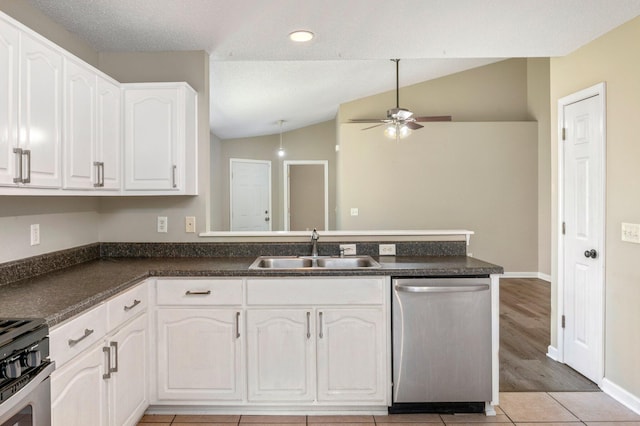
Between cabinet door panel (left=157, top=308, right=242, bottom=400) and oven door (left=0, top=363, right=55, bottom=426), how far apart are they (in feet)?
3.07

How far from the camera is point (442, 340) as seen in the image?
7.46ft

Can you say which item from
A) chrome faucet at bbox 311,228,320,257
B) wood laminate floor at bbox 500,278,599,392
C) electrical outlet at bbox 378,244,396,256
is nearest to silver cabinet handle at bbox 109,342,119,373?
chrome faucet at bbox 311,228,320,257

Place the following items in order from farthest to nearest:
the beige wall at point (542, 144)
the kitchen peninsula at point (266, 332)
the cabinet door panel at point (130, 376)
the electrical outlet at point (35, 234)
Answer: the beige wall at point (542, 144) → the kitchen peninsula at point (266, 332) → the electrical outlet at point (35, 234) → the cabinet door panel at point (130, 376)

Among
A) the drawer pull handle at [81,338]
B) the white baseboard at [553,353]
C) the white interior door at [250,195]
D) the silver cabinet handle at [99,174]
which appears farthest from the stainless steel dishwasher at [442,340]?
the white interior door at [250,195]

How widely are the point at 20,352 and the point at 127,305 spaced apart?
0.79 metres

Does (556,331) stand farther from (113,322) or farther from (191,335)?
(113,322)

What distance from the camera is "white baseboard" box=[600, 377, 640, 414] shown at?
2375 mm

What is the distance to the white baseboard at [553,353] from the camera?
10.2 ft

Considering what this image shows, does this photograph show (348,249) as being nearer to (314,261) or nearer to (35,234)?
(314,261)

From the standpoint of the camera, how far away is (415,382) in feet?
7.51

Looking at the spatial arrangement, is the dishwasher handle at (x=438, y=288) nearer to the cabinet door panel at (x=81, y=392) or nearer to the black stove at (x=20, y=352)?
the cabinet door panel at (x=81, y=392)

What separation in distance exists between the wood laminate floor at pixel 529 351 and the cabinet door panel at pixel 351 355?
3.27 ft

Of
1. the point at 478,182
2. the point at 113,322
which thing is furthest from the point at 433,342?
the point at 478,182

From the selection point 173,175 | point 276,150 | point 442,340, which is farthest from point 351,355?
point 276,150
